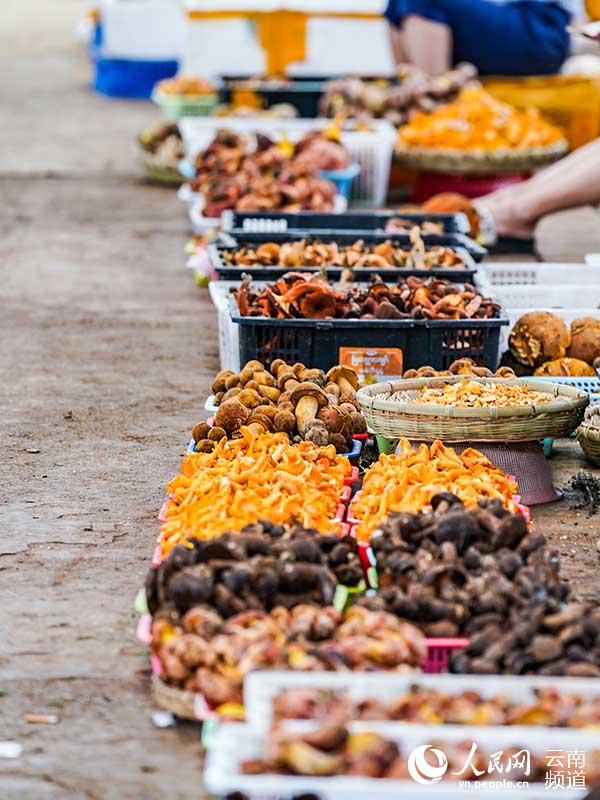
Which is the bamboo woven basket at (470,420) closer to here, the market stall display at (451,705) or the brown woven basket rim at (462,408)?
the brown woven basket rim at (462,408)

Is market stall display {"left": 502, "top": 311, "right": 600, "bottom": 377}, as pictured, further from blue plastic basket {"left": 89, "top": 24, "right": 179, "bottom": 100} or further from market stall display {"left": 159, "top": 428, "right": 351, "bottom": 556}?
blue plastic basket {"left": 89, "top": 24, "right": 179, "bottom": 100}

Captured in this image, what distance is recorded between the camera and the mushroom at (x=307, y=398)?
4277mm

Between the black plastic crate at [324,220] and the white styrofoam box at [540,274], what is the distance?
51 centimetres

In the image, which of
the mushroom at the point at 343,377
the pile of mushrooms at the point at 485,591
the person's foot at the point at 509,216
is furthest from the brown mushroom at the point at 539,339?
the person's foot at the point at 509,216

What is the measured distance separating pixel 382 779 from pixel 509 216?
18.3 ft

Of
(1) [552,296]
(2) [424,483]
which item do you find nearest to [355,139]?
(1) [552,296]

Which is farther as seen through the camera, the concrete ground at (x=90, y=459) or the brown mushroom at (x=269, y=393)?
the brown mushroom at (x=269, y=393)

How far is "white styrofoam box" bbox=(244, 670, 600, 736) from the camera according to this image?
8.46ft

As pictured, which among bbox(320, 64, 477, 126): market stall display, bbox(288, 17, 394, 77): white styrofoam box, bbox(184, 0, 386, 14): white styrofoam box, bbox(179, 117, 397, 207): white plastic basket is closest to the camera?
bbox(179, 117, 397, 207): white plastic basket

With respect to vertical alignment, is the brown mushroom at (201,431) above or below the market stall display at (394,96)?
below

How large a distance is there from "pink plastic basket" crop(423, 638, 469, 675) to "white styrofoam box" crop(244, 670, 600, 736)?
27cm

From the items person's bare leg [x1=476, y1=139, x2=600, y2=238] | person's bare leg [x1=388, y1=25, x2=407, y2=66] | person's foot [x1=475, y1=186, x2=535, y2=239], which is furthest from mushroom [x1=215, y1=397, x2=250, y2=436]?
person's bare leg [x1=388, y1=25, x2=407, y2=66]

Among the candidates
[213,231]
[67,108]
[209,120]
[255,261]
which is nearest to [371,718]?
[255,261]

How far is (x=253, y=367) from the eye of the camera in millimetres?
4594
